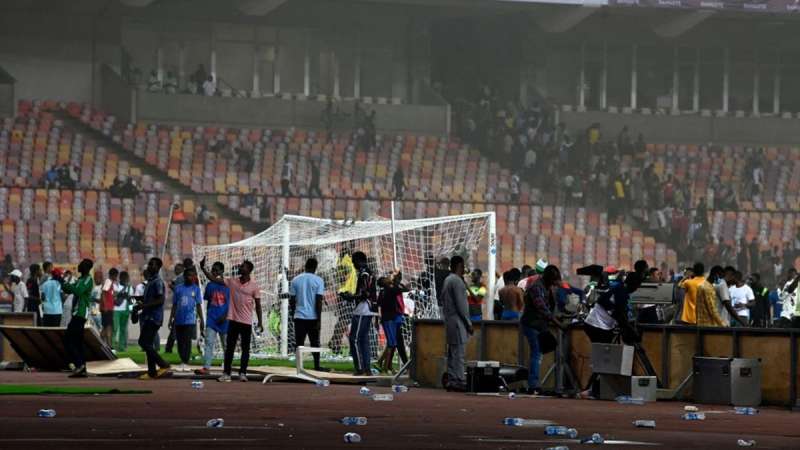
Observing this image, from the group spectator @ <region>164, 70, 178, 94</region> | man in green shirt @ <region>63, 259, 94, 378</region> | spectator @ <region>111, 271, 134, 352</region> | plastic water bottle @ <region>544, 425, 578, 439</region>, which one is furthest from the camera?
spectator @ <region>164, 70, 178, 94</region>

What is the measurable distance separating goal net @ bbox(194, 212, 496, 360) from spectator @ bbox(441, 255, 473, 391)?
6.63 m

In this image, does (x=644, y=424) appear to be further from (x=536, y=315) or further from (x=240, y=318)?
(x=240, y=318)

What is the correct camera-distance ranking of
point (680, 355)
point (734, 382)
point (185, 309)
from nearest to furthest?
1. point (734, 382)
2. point (680, 355)
3. point (185, 309)

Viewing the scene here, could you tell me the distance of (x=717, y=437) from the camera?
14.6m

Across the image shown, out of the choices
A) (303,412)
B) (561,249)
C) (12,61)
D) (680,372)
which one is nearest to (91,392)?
(303,412)

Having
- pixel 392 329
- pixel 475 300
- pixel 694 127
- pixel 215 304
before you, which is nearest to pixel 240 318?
pixel 215 304

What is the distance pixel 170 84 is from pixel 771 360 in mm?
33059

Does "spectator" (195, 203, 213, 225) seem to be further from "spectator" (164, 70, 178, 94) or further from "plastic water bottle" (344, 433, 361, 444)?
"plastic water bottle" (344, 433, 361, 444)

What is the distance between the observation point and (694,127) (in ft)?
185

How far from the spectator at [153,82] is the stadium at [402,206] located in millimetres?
251

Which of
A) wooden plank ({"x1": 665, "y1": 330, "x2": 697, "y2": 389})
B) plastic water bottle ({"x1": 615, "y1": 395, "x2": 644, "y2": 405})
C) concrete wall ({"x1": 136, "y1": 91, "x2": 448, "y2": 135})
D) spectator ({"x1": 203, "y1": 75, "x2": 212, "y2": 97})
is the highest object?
spectator ({"x1": 203, "y1": 75, "x2": 212, "y2": 97})

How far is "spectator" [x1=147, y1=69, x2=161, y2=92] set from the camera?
166 ft

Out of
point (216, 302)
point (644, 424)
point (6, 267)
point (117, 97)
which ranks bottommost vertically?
point (644, 424)

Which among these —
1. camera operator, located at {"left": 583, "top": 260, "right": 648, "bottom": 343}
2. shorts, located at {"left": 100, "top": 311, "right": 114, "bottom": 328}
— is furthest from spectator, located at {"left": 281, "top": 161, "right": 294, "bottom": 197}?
camera operator, located at {"left": 583, "top": 260, "right": 648, "bottom": 343}
